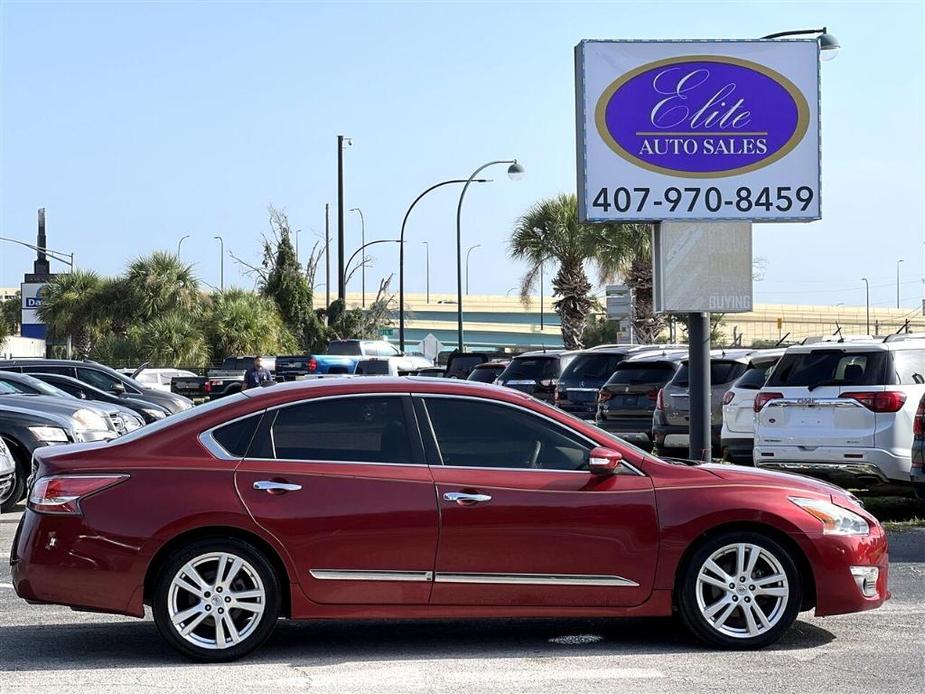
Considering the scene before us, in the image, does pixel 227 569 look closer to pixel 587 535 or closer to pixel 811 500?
pixel 587 535

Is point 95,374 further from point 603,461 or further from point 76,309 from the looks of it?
point 76,309

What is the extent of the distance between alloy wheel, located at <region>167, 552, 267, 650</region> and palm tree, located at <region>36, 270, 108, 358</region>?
159 ft

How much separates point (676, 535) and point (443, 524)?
1.25 m

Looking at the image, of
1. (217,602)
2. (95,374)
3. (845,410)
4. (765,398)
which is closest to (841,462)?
(845,410)

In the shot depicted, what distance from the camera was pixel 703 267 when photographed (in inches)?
573

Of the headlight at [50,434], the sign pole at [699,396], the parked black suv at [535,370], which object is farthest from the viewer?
the parked black suv at [535,370]

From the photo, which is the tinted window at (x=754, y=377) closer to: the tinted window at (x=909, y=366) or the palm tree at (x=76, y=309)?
the tinted window at (x=909, y=366)

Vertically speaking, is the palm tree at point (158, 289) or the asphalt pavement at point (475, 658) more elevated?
the palm tree at point (158, 289)

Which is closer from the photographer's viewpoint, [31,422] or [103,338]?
[31,422]

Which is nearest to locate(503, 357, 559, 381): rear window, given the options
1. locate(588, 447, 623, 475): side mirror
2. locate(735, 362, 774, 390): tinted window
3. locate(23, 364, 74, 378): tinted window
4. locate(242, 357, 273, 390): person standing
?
locate(242, 357, 273, 390): person standing

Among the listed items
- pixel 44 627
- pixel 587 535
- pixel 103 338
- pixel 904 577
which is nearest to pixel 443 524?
pixel 587 535

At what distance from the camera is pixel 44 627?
26.6ft

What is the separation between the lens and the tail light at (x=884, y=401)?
12586 millimetres

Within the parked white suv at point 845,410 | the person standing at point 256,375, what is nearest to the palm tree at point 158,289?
Answer: the person standing at point 256,375
